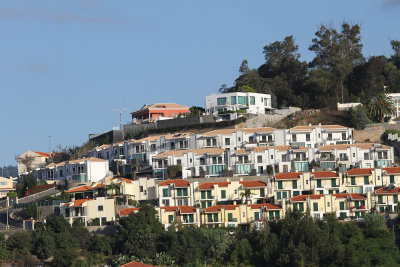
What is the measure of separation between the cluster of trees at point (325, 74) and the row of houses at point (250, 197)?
18116 mm

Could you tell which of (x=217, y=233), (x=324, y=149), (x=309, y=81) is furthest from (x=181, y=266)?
(x=309, y=81)

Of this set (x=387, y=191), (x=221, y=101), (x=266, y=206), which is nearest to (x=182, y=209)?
(x=266, y=206)

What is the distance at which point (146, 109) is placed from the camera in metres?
102

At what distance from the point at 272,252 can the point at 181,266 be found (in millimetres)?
6451

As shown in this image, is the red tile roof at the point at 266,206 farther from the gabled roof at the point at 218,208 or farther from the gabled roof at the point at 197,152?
the gabled roof at the point at 197,152

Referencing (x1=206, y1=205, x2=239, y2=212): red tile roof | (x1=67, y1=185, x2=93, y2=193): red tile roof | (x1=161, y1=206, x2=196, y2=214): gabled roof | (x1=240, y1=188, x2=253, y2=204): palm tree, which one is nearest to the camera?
(x1=206, y1=205, x2=239, y2=212): red tile roof

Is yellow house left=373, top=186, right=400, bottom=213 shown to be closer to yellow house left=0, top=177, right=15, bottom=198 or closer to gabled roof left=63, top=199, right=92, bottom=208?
gabled roof left=63, top=199, right=92, bottom=208

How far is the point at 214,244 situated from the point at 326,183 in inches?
508

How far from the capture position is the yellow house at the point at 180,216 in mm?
74250

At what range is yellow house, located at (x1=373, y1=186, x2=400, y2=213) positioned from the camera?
7488cm

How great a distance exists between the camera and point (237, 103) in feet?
312

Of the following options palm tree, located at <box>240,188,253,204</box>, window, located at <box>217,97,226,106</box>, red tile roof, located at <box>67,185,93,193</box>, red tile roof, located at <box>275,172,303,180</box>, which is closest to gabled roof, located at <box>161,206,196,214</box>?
palm tree, located at <box>240,188,253,204</box>

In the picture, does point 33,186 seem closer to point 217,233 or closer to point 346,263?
point 217,233

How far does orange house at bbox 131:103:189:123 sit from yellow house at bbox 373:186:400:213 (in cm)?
3077
